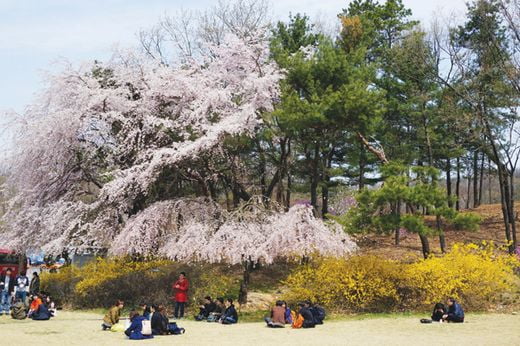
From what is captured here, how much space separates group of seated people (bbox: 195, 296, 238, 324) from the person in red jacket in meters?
0.70

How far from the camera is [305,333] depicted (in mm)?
13930

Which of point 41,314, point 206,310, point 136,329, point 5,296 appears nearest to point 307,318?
point 206,310

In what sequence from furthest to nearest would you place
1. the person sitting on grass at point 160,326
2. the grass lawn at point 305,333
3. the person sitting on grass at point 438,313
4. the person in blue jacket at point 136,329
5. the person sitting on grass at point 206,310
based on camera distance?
the person sitting on grass at point 206,310
the person sitting on grass at point 438,313
the person sitting on grass at point 160,326
the person in blue jacket at point 136,329
the grass lawn at point 305,333

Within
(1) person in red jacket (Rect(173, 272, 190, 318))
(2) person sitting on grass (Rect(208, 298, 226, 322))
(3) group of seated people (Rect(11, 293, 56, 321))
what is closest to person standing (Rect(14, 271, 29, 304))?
(3) group of seated people (Rect(11, 293, 56, 321))

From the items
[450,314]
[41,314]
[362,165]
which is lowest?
[41,314]

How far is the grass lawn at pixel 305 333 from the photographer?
482 inches

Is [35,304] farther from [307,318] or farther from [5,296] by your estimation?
[307,318]

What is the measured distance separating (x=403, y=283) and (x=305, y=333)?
5470 millimetres

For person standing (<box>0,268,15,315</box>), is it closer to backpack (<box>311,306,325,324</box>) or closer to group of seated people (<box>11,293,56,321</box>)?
group of seated people (<box>11,293,56,321</box>)

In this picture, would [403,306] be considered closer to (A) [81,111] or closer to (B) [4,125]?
(A) [81,111]

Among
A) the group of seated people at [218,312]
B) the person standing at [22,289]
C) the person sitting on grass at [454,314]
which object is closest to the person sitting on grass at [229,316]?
the group of seated people at [218,312]

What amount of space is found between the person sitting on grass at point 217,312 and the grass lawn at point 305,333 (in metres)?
0.46

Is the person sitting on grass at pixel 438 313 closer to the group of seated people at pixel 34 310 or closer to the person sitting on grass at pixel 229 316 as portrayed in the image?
the person sitting on grass at pixel 229 316

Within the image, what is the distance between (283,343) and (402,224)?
7285 millimetres
